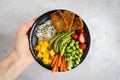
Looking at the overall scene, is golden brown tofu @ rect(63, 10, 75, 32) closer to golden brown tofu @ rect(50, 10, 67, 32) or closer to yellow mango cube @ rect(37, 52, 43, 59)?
golden brown tofu @ rect(50, 10, 67, 32)

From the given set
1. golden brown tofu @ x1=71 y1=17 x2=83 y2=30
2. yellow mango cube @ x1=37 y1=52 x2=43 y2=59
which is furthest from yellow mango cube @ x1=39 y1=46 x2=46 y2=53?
golden brown tofu @ x1=71 y1=17 x2=83 y2=30

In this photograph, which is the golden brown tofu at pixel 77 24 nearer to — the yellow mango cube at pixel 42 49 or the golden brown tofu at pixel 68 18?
the golden brown tofu at pixel 68 18

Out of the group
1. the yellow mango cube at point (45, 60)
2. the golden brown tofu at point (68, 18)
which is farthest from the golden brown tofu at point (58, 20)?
the yellow mango cube at point (45, 60)

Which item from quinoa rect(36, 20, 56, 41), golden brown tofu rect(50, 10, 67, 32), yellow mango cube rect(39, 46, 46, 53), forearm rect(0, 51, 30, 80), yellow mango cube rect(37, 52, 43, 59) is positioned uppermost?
golden brown tofu rect(50, 10, 67, 32)

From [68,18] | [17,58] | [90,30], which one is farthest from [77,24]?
[17,58]

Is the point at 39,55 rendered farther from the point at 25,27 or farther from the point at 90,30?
the point at 90,30

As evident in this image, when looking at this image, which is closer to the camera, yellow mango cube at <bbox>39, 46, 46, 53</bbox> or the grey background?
yellow mango cube at <bbox>39, 46, 46, 53</bbox>
